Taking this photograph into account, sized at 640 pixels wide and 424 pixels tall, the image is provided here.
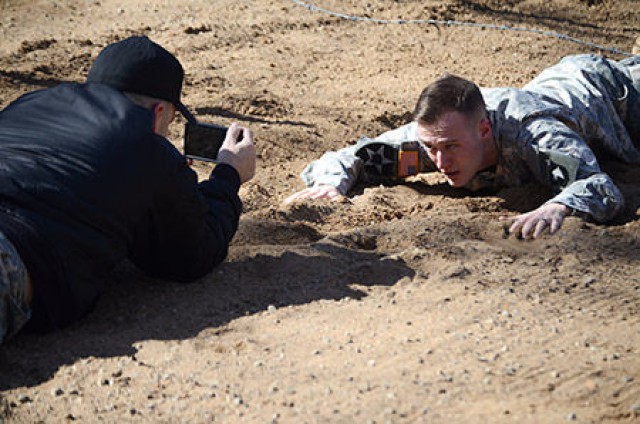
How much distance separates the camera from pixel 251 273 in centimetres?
367

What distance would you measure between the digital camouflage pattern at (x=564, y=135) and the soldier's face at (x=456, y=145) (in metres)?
0.13

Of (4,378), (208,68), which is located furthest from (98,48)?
(4,378)

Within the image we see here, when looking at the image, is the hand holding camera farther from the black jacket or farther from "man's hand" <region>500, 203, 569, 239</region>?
"man's hand" <region>500, 203, 569, 239</region>

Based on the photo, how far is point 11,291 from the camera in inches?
117

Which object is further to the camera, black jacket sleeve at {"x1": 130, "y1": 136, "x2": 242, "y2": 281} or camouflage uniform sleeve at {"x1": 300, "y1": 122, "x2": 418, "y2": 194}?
camouflage uniform sleeve at {"x1": 300, "y1": 122, "x2": 418, "y2": 194}

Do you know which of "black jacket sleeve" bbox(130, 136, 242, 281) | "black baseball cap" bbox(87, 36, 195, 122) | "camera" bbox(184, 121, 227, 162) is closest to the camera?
"black jacket sleeve" bbox(130, 136, 242, 281)

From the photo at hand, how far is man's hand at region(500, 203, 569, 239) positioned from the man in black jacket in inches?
55.4

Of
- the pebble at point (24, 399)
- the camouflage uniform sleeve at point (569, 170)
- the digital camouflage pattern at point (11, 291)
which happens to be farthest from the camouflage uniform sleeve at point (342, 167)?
the pebble at point (24, 399)

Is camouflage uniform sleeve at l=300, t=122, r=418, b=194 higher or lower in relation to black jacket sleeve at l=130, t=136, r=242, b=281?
lower

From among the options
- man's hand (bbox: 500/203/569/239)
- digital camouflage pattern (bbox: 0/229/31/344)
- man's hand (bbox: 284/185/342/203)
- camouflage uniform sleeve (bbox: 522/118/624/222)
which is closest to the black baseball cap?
digital camouflage pattern (bbox: 0/229/31/344)

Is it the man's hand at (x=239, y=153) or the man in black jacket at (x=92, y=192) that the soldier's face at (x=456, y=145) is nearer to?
the man's hand at (x=239, y=153)

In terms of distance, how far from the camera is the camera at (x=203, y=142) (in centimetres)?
392

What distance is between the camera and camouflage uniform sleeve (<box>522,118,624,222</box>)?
4375 mm

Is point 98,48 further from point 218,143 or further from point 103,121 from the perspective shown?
point 103,121
